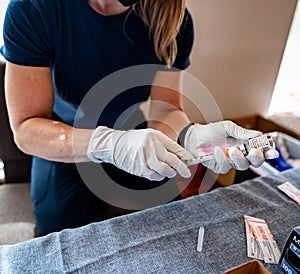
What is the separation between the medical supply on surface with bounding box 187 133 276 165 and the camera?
58 cm

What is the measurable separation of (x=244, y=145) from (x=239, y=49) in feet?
3.81

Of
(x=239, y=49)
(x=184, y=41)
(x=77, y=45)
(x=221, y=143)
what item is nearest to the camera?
(x=221, y=143)

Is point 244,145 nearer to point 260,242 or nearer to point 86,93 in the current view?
point 260,242

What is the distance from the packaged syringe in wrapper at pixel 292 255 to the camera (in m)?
0.50

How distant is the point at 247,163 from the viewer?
62 centimetres

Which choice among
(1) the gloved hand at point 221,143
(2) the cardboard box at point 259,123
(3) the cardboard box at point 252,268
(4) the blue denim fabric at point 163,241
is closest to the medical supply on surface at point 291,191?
(4) the blue denim fabric at point 163,241

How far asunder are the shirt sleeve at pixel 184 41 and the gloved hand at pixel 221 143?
27 centimetres

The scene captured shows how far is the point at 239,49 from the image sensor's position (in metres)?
1.64

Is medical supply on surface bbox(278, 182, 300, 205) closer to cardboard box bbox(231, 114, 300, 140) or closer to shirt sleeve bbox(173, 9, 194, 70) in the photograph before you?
shirt sleeve bbox(173, 9, 194, 70)

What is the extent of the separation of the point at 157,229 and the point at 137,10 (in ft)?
1.92

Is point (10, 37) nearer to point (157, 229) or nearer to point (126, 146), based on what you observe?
point (126, 146)

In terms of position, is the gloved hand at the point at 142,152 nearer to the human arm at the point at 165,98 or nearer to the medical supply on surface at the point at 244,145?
the medical supply on surface at the point at 244,145

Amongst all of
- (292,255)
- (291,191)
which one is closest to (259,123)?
(291,191)

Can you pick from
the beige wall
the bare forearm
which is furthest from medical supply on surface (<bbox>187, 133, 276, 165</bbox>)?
the beige wall
